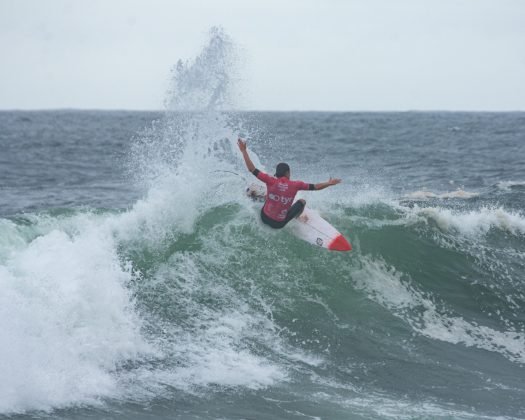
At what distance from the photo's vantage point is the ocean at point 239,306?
7.47 metres

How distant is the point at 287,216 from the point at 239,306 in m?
1.69

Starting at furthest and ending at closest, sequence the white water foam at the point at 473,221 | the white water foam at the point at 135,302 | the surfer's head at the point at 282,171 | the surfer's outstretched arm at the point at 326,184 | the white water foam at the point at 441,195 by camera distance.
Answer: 1. the white water foam at the point at 441,195
2. the white water foam at the point at 473,221
3. the surfer's head at the point at 282,171
4. the surfer's outstretched arm at the point at 326,184
5. the white water foam at the point at 135,302

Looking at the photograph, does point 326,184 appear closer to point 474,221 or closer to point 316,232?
point 316,232

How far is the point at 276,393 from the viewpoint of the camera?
773cm

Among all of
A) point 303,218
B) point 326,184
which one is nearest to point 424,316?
point 303,218

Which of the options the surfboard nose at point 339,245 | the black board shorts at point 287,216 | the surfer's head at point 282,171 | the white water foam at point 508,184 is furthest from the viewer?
the white water foam at point 508,184

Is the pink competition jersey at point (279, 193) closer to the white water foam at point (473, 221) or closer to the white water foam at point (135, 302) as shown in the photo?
the white water foam at point (135, 302)

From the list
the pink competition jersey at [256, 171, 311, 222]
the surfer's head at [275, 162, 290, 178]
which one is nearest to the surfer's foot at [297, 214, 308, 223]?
the pink competition jersey at [256, 171, 311, 222]

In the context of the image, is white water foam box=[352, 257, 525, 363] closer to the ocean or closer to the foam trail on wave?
the ocean

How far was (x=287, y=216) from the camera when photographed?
10.9m

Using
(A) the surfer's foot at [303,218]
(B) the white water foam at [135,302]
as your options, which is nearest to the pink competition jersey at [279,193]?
(A) the surfer's foot at [303,218]

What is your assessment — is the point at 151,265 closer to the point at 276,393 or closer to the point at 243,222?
the point at 243,222

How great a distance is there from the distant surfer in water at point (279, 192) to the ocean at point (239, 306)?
36.0 inches

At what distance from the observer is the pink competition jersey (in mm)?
10477
